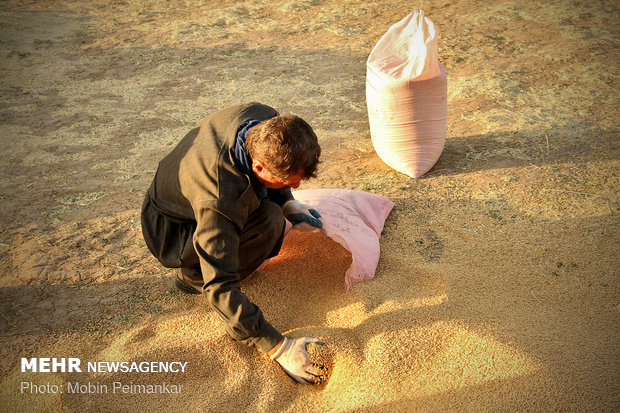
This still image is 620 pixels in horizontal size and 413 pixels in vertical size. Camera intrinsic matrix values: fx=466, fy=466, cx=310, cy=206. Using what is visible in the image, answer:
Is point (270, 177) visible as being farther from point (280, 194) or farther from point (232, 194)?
point (280, 194)

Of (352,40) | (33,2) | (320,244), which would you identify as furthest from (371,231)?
(33,2)

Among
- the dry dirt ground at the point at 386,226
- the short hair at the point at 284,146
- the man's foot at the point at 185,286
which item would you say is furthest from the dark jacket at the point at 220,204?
the man's foot at the point at 185,286

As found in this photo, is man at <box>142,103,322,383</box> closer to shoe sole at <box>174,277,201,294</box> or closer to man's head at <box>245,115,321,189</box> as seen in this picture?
man's head at <box>245,115,321,189</box>

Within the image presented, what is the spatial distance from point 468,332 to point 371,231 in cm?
71

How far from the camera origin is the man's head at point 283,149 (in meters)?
1.47

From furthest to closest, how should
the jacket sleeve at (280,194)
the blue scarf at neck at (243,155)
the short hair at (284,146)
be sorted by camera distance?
1. the jacket sleeve at (280,194)
2. the blue scarf at neck at (243,155)
3. the short hair at (284,146)

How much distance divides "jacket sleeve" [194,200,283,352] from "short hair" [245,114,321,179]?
23cm

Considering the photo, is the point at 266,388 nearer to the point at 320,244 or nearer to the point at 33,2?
the point at 320,244

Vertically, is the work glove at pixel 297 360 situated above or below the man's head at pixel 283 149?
below

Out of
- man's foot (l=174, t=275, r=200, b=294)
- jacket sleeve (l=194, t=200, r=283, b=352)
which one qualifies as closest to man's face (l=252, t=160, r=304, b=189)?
jacket sleeve (l=194, t=200, r=283, b=352)

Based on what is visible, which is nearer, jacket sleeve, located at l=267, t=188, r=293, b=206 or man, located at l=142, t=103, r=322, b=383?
man, located at l=142, t=103, r=322, b=383

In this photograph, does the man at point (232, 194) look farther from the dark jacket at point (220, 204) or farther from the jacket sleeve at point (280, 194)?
the jacket sleeve at point (280, 194)

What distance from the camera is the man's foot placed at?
2077 mm

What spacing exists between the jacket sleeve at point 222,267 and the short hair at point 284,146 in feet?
0.76
